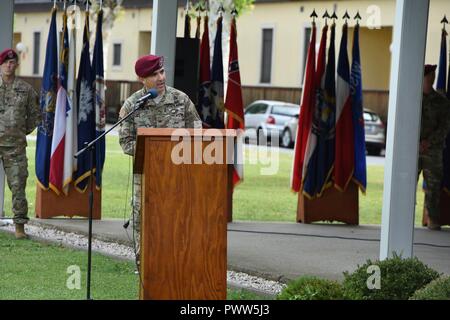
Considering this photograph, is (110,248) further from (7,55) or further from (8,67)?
(7,55)

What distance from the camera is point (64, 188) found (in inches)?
547

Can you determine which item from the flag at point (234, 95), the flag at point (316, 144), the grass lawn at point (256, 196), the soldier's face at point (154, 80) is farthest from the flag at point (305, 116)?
the soldier's face at point (154, 80)

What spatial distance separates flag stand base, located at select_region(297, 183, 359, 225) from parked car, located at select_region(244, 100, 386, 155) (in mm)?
20764

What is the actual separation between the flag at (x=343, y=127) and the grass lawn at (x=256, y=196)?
2038 millimetres

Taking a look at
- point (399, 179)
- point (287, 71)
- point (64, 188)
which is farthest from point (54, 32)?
point (287, 71)

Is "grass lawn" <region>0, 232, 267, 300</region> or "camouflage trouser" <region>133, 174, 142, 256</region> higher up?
"camouflage trouser" <region>133, 174, 142, 256</region>

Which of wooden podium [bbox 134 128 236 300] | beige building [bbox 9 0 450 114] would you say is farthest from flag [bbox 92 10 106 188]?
beige building [bbox 9 0 450 114]

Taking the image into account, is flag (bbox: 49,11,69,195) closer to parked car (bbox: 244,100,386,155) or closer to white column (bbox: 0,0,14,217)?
white column (bbox: 0,0,14,217)

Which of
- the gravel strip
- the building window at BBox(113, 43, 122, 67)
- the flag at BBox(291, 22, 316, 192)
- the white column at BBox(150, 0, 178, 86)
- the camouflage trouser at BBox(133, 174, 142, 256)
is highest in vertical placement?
the building window at BBox(113, 43, 122, 67)

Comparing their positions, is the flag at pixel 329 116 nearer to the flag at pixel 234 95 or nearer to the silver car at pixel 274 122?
the flag at pixel 234 95

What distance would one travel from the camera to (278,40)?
42.3 m

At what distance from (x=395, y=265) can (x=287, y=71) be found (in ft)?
117

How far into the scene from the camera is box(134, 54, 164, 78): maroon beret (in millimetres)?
8789
